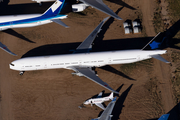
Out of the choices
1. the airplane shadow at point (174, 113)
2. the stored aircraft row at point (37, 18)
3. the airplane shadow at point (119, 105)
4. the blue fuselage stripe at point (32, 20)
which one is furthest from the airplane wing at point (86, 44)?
the airplane shadow at point (174, 113)

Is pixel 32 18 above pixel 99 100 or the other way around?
above

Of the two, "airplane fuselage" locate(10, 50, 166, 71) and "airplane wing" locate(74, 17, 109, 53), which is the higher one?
"airplane wing" locate(74, 17, 109, 53)

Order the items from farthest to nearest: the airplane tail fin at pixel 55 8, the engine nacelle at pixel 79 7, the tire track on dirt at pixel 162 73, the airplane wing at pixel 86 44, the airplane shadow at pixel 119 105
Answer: the engine nacelle at pixel 79 7, the airplane tail fin at pixel 55 8, the airplane wing at pixel 86 44, the tire track on dirt at pixel 162 73, the airplane shadow at pixel 119 105

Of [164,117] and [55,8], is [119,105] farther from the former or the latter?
[55,8]

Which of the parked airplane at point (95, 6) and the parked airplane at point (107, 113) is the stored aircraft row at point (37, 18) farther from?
the parked airplane at point (107, 113)

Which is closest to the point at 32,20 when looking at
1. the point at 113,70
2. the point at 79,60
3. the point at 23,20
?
the point at 23,20

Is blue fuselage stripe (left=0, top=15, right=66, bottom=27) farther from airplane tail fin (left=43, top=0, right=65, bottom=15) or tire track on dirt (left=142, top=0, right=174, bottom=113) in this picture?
tire track on dirt (left=142, top=0, right=174, bottom=113)

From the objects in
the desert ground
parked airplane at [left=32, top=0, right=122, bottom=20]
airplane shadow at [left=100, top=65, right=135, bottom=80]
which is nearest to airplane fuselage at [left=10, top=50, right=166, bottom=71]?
airplane shadow at [left=100, top=65, right=135, bottom=80]
